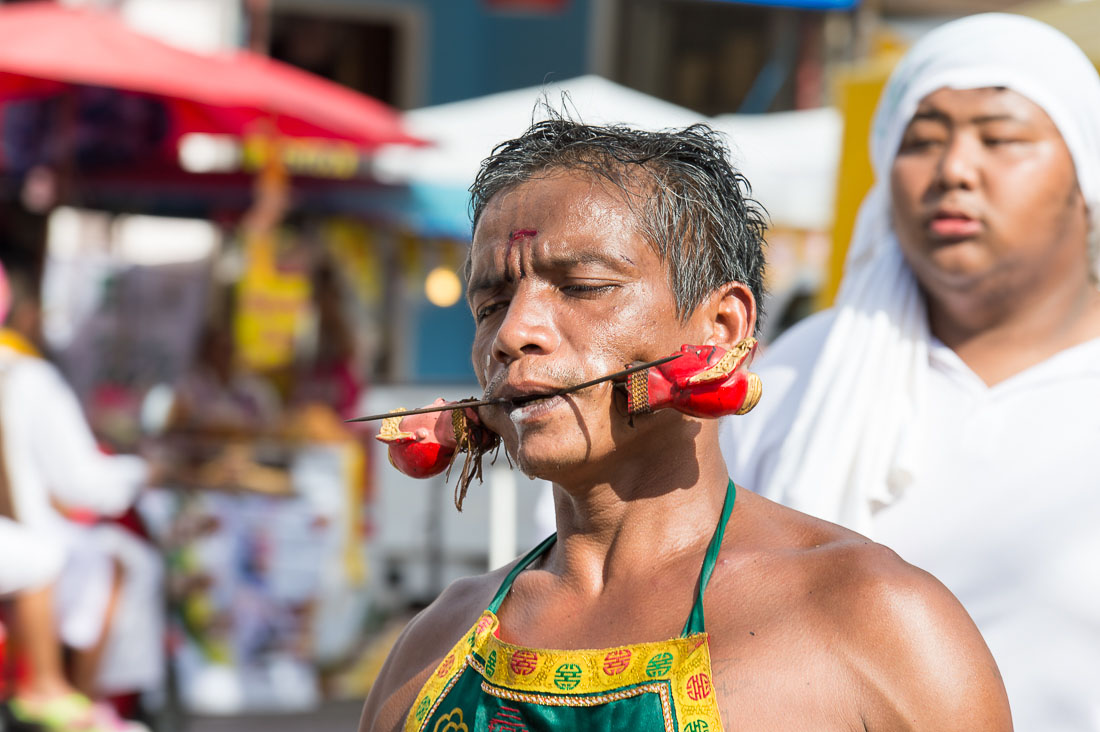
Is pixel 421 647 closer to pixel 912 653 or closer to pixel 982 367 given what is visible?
pixel 912 653

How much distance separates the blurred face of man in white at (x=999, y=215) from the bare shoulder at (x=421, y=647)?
39.0 inches

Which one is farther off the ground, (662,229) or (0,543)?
(662,229)

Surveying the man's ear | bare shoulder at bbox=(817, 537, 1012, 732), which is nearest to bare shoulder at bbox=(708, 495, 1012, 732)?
bare shoulder at bbox=(817, 537, 1012, 732)

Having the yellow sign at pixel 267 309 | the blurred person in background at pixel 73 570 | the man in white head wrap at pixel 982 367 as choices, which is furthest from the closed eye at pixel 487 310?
the yellow sign at pixel 267 309

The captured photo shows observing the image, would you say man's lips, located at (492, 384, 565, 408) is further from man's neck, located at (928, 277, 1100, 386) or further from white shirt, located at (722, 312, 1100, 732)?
man's neck, located at (928, 277, 1100, 386)

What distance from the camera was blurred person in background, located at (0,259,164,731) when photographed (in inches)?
194

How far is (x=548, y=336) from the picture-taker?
A: 1556 millimetres

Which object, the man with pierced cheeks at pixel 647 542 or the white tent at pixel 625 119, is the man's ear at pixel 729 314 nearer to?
the man with pierced cheeks at pixel 647 542

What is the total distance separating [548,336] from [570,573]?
0.34 metres

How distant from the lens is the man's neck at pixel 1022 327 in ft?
7.43

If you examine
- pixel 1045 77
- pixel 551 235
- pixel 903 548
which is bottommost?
pixel 903 548

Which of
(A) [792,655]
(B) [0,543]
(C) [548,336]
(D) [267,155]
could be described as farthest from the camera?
(D) [267,155]

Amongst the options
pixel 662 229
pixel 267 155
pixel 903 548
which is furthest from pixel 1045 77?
pixel 267 155

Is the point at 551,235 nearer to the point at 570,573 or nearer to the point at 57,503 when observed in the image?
the point at 570,573
